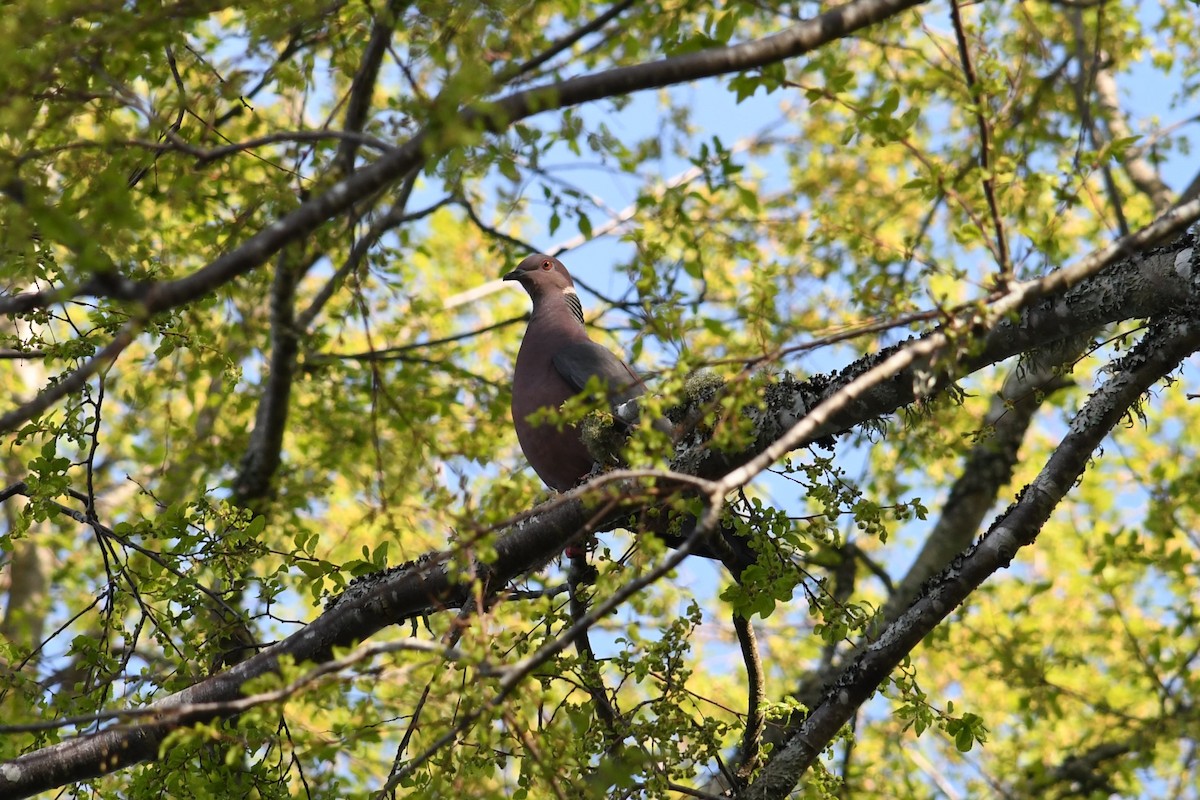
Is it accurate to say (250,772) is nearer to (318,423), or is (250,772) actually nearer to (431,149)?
(431,149)

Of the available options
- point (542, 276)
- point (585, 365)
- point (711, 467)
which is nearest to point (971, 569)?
point (711, 467)

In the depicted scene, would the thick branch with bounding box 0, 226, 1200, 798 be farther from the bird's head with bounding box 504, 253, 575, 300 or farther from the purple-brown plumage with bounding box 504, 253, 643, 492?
the bird's head with bounding box 504, 253, 575, 300

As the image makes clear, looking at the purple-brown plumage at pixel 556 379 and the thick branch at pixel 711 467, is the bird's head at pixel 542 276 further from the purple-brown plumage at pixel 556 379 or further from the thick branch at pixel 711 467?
the thick branch at pixel 711 467

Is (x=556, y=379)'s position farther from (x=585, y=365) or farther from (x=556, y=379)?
(x=585, y=365)

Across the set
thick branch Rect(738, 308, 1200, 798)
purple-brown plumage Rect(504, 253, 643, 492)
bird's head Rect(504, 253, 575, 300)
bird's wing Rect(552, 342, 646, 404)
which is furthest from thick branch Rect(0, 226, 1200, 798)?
bird's head Rect(504, 253, 575, 300)

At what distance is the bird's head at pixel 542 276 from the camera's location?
253 inches

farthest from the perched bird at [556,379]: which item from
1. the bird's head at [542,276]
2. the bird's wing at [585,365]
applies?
the bird's head at [542,276]

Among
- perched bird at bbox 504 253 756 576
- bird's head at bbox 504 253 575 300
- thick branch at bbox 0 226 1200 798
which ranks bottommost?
thick branch at bbox 0 226 1200 798

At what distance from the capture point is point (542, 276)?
6.45 meters

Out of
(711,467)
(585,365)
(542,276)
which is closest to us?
(711,467)

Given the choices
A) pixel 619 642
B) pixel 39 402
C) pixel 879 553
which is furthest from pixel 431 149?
pixel 879 553

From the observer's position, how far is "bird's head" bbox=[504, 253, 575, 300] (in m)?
6.42

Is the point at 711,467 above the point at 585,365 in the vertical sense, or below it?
below

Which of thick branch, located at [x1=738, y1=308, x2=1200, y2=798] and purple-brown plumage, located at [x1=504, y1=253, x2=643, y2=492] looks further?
purple-brown plumage, located at [x1=504, y1=253, x2=643, y2=492]
